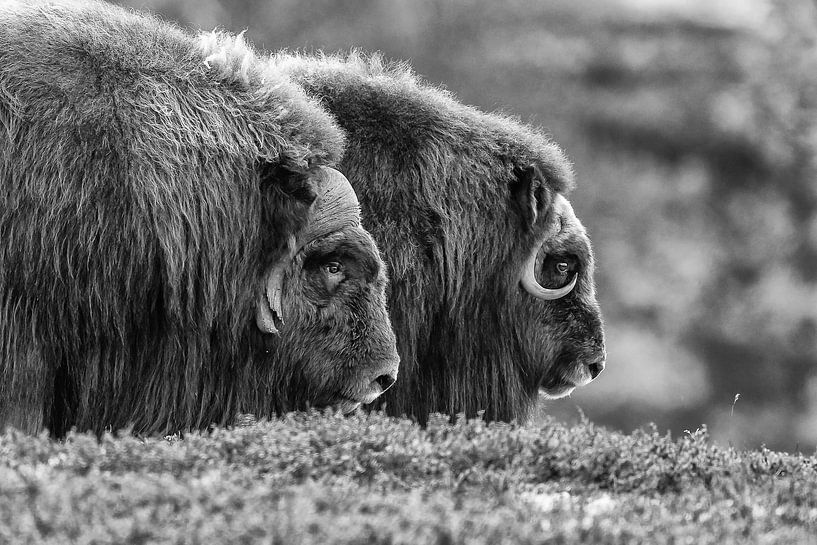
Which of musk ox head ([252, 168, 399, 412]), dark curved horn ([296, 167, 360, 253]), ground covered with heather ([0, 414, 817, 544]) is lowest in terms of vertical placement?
ground covered with heather ([0, 414, 817, 544])

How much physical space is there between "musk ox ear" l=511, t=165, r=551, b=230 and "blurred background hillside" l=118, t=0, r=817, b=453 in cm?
851

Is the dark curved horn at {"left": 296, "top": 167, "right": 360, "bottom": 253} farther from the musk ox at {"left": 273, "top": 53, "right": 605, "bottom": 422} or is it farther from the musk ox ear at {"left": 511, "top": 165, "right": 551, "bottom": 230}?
the musk ox ear at {"left": 511, "top": 165, "right": 551, "bottom": 230}

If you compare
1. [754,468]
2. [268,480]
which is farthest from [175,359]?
[754,468]

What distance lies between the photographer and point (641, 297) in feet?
49.8

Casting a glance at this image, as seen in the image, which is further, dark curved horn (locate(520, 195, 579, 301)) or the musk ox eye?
dark curved horn (locate(520, 195, 579, 301))

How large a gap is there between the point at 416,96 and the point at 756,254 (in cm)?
1028

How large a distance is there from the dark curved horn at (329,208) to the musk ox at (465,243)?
0.54 m

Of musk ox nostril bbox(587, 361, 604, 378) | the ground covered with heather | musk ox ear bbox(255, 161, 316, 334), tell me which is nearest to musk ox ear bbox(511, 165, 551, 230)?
musk ox nostril bbox(587, 361, 604, 378)

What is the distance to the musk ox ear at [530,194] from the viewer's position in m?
6.11

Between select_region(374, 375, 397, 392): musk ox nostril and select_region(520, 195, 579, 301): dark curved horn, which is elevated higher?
select_region(520, 195, 579, 301): dark curved horn

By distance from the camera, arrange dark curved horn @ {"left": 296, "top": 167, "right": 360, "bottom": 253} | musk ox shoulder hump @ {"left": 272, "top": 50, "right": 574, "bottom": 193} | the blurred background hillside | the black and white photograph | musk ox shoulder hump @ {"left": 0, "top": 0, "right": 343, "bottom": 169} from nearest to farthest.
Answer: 1. the black and white photograph
2. musk ox shoulder hump @ {"left": 0, "top": 0, "right": 343, "bottom": 169}
3. dark curved horn @ {"left": 296, "top": 167, "right": 360, "bottom": 253}
4. musk ox shoulder hump @ {"left": 272, "top": 50, "right": 574, "bottom": 193}
5. the blurred background hillside

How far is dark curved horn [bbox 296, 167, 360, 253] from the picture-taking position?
201 inches

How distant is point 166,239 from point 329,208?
0.76 m

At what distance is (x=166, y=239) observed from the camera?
15.3 ft
